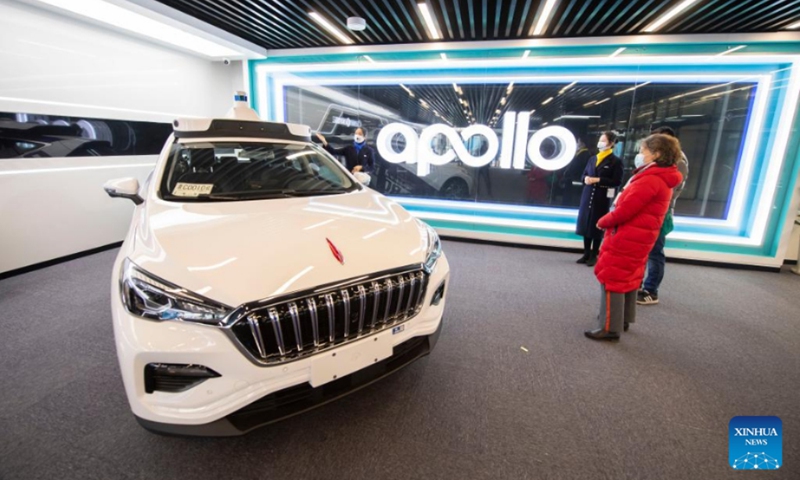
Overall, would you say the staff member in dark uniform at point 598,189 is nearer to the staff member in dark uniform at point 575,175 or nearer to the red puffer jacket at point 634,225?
the staff member in dark uniform at point 575,175

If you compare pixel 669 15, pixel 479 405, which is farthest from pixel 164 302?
pixel 669 15

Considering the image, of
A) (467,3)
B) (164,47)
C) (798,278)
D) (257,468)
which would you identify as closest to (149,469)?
(257,468)

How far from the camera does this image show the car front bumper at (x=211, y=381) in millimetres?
1186

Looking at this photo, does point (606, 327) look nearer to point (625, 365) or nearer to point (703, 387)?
point (625, 365)

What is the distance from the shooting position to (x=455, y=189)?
6062 millimetres

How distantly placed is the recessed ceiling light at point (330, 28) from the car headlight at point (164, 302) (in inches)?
164

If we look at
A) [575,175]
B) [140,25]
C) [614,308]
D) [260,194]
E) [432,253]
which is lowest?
[614,308]

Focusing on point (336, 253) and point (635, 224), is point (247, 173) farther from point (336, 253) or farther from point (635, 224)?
point (635, 224)

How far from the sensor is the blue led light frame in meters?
4.35

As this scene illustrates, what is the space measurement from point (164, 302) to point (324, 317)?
58cm

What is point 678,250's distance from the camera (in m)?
4.86

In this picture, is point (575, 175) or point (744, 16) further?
point (575, 175)

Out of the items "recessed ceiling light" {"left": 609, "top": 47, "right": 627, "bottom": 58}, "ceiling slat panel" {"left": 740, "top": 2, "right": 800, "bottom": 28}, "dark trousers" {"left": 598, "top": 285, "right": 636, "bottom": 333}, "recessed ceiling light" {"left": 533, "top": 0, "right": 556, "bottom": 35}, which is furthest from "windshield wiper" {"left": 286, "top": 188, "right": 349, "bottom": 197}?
"ceiling slat panel" {"left": 740, "top": 2, "right": 800, "bottom": 28}

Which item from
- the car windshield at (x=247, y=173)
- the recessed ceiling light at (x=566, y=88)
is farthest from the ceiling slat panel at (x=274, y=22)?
the recessed ceiling light at (x=566, y=88)
